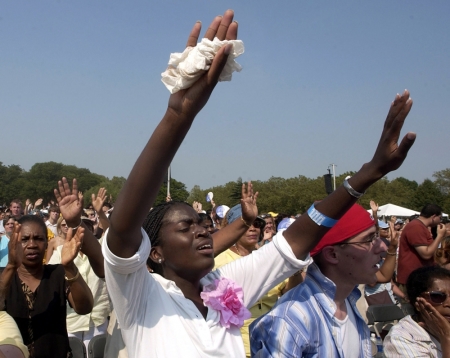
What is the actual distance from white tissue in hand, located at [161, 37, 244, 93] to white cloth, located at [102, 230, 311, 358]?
56 cm

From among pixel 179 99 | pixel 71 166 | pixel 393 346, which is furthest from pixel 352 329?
pixel 71 166

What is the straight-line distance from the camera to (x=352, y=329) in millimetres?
2480

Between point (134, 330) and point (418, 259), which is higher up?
point (134, 330)

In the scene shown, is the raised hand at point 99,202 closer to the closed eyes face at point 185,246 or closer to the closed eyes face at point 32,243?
the closed eyes face at point 32,243

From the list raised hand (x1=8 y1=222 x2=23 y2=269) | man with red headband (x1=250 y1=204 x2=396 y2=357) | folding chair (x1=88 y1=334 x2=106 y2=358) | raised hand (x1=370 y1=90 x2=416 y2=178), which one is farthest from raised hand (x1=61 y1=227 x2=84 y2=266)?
raised hand (x1=370 y1=90 x2=416 y2=178)

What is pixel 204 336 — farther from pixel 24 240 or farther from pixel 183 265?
pixel 24 240

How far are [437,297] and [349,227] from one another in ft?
2.98

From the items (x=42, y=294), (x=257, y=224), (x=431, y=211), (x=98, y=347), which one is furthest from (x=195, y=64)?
(x=431, y=211)

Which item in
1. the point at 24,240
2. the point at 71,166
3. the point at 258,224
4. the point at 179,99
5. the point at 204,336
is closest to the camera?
the point at 179,99

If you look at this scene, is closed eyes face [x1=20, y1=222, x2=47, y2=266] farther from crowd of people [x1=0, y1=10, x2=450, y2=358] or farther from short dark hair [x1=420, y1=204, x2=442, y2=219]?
short dark hair [x1=420, y1=204, x2=442, y2=219]

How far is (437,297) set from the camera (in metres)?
2.91

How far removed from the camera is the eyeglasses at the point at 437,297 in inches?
114

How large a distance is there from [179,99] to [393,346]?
7.13 ft

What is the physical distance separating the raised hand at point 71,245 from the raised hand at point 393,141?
1.90 m
